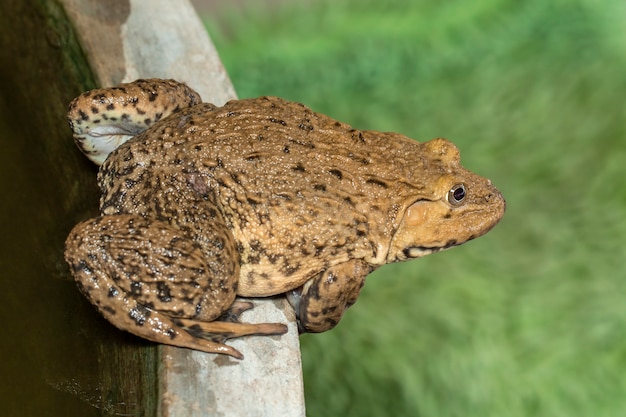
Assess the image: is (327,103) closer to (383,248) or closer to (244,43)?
(244,43)

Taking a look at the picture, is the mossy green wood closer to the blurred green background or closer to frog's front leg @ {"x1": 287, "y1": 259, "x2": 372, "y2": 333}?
frog's front leg @ {"x1": 287, "y1": 259, "x2": 372, "y2": 333}

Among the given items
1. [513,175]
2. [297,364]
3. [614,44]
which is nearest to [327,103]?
[513,175]

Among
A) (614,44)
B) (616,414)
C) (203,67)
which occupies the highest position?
(614,44)

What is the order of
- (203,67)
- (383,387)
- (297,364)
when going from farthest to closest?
1. (383,387)
2. (203,67)
3. (297,364)

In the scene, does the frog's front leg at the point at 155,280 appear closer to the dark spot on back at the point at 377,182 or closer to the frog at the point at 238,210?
the frog at the point at 238,210

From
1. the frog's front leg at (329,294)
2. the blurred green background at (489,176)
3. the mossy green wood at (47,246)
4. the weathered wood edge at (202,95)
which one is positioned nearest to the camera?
the weathered wood edge at (202,95)

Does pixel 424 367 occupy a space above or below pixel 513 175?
below

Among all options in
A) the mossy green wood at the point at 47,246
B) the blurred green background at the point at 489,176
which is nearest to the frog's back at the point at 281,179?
the mossy green wood at the point at 47,246

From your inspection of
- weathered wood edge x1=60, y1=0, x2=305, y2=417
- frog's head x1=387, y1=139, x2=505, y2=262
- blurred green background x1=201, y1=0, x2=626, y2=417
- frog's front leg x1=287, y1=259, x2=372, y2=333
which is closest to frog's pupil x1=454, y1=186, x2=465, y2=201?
frog's head x1=387, y1=139, x2=505, y2=262
